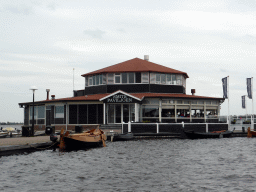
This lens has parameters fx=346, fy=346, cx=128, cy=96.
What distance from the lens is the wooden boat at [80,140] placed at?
25938 millimetres

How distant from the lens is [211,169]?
17.9 m

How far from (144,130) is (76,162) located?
17.3 m

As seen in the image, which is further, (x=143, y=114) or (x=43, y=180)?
(x=143, y=114)

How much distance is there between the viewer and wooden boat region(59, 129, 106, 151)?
25.9 m

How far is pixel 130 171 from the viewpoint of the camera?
17.4 m

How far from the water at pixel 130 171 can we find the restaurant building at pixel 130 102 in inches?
692

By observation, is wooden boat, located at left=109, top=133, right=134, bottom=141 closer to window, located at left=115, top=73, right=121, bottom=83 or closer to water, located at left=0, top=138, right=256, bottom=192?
water, located at left=0, top=138, right=256, bottom=192

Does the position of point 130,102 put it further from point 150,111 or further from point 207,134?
point 207,134

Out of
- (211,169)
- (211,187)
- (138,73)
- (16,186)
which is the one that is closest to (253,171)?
(211,169)

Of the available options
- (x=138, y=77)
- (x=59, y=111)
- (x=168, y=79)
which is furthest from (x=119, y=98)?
(x=168, y=79)

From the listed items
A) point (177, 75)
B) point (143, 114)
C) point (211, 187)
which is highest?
point (177, 75)

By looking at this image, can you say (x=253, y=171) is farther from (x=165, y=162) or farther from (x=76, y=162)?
(x=76, y=162)

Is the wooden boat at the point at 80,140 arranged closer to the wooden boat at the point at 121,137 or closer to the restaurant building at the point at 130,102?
the wooden boat at the point at 121,137

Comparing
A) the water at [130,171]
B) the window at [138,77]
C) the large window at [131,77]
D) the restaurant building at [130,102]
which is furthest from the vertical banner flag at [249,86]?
the water at [130,171]
